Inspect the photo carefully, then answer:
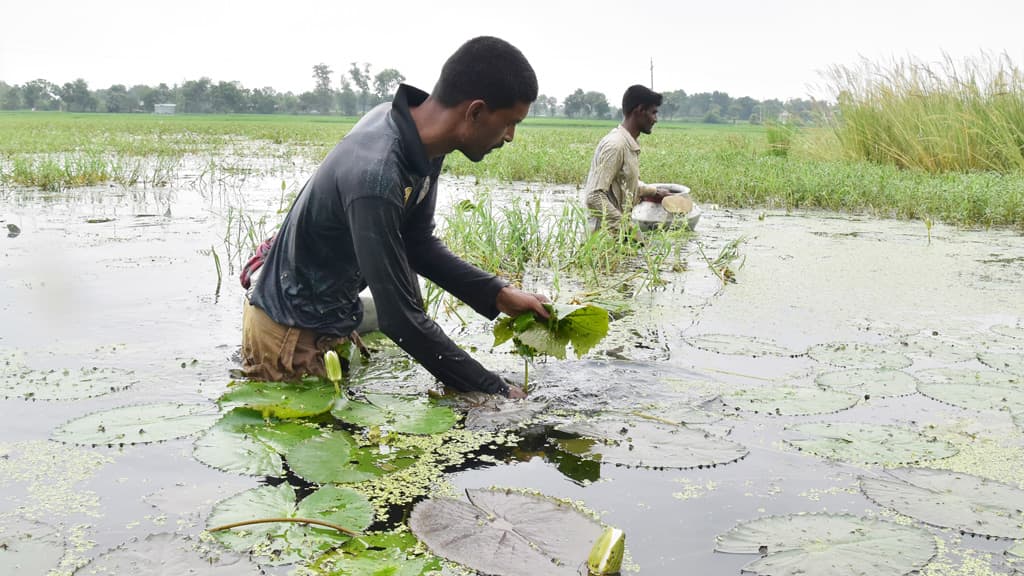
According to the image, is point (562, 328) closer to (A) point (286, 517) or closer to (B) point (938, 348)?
(A) point (286, 517)

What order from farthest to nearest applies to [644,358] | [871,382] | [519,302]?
[644,358]
[871,382]
[519,302]

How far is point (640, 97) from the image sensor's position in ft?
18.8

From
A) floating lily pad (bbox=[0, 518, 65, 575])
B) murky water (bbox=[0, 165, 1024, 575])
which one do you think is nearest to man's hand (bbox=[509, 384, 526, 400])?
murky water (bbox=[0, 165, 1024, 575])

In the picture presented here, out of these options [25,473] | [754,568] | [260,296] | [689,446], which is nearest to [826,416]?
[689,446]

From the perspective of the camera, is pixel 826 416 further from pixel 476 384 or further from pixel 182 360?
pixel 182 360

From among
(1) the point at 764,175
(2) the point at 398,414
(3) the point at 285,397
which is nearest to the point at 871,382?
(2) the point at 398,414

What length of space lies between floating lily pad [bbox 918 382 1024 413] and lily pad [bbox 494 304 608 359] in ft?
4.21

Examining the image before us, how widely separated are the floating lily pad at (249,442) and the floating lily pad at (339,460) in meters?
0.07

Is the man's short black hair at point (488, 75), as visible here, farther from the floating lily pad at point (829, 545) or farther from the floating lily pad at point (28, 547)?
the floating lily pad at point (28, 547)

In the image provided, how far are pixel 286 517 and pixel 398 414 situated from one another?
2.51 ft

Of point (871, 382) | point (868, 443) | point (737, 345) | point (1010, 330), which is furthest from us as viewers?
point (1010, 330)

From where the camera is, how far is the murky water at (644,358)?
227cm

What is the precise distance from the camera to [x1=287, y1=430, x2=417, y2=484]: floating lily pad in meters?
2.36

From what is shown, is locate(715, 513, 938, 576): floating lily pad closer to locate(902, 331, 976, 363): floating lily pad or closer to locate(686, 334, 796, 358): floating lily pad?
locate(686, 334, 796, 358): floating lily pad
